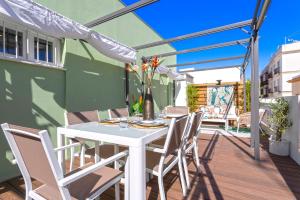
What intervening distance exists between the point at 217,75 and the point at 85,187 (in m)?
16.6

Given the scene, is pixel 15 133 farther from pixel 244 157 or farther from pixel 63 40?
pixel 244 157

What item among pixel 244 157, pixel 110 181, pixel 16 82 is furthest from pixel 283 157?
pixel 16 82

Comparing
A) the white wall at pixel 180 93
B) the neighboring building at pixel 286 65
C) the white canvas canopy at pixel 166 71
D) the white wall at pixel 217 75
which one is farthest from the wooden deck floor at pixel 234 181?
the neighboring building at pixel 286 65

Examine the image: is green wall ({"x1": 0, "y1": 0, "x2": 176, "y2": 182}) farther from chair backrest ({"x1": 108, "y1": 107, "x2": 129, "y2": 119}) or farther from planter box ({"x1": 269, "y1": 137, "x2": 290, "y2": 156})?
planter box ({"x1": 269, "y1": 137, "x2": 290, "y2": 156})

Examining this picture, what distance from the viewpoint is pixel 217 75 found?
1623cm

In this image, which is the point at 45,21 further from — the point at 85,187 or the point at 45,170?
the point at 85,187

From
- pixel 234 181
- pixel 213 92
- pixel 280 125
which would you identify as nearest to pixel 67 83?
pixel 234 181

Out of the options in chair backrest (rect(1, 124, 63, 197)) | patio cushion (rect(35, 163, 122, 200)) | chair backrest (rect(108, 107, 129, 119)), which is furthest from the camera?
chair backrest (rect(108, 107, 129, 119))

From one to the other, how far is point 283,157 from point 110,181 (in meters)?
3.40

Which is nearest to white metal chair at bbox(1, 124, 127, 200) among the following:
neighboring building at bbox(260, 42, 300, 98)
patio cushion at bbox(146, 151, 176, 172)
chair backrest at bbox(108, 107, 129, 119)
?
patio cushion at bbox(146, 151, 176, 172)

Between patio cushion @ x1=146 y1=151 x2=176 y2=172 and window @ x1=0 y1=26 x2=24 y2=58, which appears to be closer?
patio cushion @ x1=146 y1=151 x2=176 y2=172

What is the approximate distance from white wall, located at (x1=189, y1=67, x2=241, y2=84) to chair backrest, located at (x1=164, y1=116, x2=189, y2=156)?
1402 centimetres

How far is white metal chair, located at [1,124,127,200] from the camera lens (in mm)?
1023

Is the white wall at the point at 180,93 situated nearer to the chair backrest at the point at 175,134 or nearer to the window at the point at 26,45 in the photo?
the window at the point at 26,45
